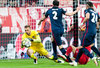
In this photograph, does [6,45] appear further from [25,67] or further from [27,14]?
[25,67]

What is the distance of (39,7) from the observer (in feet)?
44.5

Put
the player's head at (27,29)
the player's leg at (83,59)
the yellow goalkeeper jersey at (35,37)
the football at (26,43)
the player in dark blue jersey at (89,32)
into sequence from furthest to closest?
the yellow goalkeeper jersey at (35,37), the player's head at (27,29), the football at (26,43), the player's leg at (83,59), the player in dark blue jersey at (89,32)

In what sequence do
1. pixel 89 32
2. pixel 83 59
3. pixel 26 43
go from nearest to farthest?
1. pixel 89 32
2. pixel 83 59
3. pixel 26 43

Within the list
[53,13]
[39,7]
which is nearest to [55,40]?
[53,13]

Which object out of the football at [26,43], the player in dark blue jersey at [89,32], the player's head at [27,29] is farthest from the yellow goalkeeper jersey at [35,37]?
the player in dark blue jersey at [89,32]

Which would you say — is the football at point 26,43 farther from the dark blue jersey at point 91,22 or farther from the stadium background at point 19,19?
the stadium background at point 19,19

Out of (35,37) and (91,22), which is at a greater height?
(91,22)

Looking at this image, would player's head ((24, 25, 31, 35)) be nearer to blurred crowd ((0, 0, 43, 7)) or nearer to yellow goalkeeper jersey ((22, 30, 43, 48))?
yellow goalkeeper jersey ((22, 30, 43, 48))

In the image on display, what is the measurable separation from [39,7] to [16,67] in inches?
175

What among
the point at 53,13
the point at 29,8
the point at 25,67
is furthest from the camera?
the point at 29,8

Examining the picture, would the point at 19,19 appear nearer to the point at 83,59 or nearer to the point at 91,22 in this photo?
the point at 83,59

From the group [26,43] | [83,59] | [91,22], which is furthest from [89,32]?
[26,43]

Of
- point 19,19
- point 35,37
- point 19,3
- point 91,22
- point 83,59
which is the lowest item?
point 83,59

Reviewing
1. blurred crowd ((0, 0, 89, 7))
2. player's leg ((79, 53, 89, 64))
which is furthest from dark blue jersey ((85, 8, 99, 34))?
blurred crowd ((0, 0, 89, 7))
